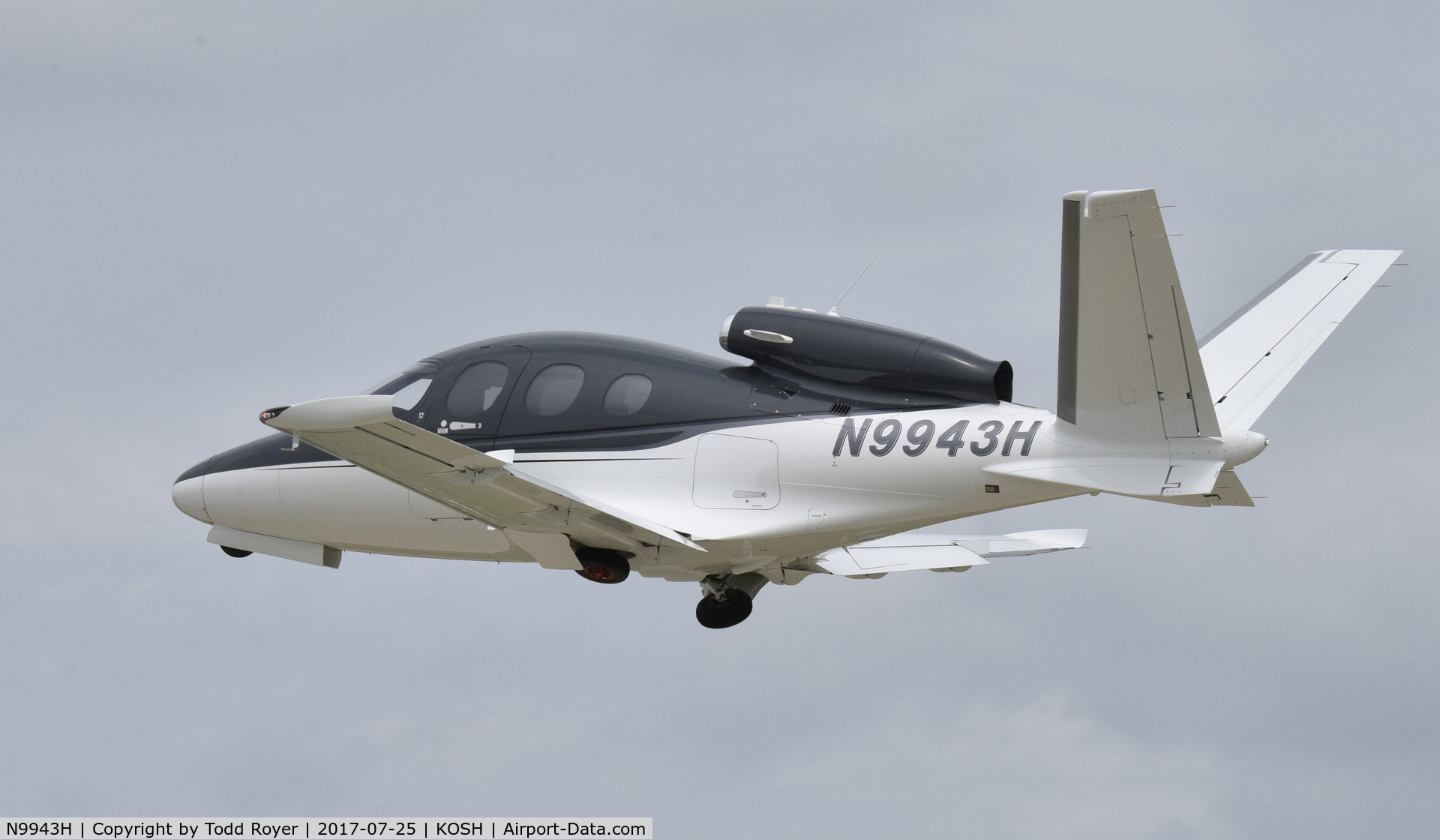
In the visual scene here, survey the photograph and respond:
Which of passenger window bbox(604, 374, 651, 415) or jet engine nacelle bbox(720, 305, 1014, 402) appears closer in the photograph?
jet engine nacelle bbox(720, 305, 1014, 402)

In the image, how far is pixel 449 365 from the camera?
23531mm

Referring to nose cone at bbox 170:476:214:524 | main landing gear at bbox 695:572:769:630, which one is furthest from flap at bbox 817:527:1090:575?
nose cone at bbox 170:476:214:524

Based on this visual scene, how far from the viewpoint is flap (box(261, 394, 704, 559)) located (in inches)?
669

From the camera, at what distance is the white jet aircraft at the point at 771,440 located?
60.1 feet

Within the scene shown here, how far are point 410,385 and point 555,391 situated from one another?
2440 millimetres

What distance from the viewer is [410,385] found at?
77.4 feet

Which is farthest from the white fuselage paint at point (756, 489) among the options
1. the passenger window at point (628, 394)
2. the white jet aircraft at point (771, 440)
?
the passenger window at point (628, 394)

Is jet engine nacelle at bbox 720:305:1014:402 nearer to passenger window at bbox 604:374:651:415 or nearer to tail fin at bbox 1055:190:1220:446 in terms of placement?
passenger window at bbox 604:374:651:415

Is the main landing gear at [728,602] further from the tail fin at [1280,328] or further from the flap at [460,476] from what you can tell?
the tail fin at [1280,328]

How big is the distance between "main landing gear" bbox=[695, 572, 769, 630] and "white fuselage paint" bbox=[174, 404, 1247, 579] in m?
0.87

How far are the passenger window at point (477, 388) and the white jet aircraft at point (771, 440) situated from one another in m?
0.04

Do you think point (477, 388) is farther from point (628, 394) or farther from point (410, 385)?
point (628, 394)

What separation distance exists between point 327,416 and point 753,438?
6809 millimetres

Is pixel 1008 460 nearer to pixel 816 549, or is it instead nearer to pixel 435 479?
pixel 816 549
